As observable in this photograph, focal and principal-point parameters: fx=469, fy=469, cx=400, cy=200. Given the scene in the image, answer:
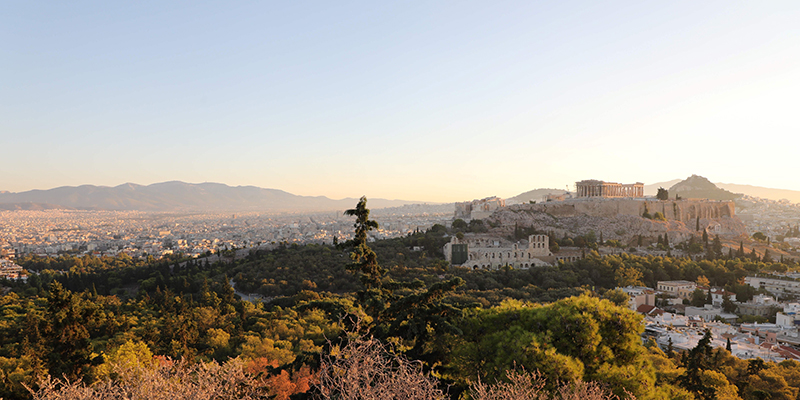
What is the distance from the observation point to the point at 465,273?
36656 mm

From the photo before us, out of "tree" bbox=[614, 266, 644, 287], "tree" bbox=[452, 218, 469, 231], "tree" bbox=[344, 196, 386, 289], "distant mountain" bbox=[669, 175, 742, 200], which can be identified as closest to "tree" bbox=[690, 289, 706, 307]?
"tree" bbox=[614, 266, 644, 287]

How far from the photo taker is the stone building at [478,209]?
216ft

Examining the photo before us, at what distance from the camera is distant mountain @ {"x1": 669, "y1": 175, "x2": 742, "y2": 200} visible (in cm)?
12964

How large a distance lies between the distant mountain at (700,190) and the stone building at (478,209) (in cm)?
7814

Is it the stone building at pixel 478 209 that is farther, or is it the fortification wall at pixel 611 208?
the fortification wall at pixel 611 208

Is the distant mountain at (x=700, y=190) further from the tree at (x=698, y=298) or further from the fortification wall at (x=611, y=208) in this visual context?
the tree at (x=698, y=298)

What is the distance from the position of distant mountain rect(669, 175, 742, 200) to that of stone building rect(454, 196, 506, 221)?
78.1m

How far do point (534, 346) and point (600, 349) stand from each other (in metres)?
1.60

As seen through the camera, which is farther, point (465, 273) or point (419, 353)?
point (465, 273)

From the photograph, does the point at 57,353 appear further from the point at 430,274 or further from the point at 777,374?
the point at 430,274

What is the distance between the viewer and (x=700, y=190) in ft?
447

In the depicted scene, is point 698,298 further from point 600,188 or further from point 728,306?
point 600,188

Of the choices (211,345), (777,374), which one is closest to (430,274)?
(211,345)

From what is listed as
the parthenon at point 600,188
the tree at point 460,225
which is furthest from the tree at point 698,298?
the parthenon at point 600,188
